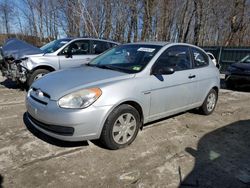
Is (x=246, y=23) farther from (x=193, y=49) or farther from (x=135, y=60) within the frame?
(x=135, y=60)

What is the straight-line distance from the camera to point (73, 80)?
3533 mm

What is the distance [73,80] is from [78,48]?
426 cm

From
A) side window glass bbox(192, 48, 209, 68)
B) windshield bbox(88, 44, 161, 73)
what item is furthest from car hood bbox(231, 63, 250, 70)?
windshield bbox(88, 44, 161, 73)

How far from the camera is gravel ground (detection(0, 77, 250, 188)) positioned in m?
2.85

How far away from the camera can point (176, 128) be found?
4.59 m

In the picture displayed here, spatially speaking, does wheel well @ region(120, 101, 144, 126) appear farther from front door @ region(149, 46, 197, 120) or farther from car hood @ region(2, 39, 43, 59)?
car hood @ region(2, 39, 43, 59)

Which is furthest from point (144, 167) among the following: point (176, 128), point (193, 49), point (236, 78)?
point (236, 78)

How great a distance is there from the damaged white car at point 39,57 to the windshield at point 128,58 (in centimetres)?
273

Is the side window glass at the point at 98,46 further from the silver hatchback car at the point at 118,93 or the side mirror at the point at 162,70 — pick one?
the side mirror at the point at 162,70

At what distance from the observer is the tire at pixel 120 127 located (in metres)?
3.34

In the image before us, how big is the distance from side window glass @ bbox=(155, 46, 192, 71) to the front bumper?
1.48m

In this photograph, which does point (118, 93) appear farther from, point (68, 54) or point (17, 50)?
point (17, 50)

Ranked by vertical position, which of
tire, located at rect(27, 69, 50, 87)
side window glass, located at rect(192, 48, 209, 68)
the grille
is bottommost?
the grille

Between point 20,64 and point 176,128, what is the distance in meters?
4.64
